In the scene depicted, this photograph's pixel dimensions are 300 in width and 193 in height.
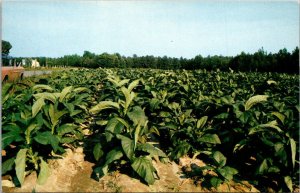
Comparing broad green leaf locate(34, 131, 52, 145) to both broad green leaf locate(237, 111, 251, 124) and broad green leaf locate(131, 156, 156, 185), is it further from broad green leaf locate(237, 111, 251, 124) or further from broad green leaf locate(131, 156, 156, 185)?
broad green leaf locate(237, 111, 251, 124)

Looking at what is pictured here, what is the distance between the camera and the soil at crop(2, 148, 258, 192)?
280 cm

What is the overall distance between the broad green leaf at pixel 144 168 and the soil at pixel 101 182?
12cm

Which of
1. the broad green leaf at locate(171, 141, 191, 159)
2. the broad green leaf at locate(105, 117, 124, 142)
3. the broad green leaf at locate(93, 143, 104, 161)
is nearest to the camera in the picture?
the broad green leaf at locate(105, 117, 124, 142)

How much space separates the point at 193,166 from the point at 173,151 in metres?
0.33

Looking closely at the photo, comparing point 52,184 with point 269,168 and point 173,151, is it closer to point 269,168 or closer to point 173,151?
point 173,151

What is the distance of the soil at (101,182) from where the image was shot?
2797mm

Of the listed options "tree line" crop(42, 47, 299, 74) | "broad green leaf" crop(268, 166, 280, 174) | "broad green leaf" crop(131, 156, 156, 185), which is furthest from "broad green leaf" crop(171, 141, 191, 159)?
"tree line" crop(42, 47, 299, 74)

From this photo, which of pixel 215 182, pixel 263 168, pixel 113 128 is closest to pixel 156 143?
pixel 113 128

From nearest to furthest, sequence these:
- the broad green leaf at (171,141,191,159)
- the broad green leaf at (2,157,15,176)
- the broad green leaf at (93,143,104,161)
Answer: the broad green leaf at (2,157,15,176) → the broad green leaf at (93,143,104,161) → the broad green leaf at (171,141,191,159)

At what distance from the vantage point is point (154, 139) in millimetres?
4523

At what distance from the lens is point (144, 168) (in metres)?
2.88

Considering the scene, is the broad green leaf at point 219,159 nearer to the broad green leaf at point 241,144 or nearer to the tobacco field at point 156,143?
the tobacco field at point 156,143

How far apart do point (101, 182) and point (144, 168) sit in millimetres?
487

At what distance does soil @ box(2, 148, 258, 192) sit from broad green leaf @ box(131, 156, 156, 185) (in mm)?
123
